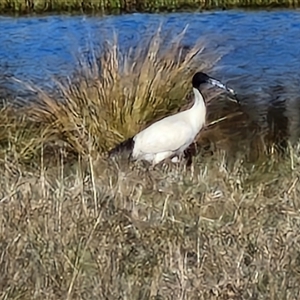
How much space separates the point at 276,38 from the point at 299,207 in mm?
7028

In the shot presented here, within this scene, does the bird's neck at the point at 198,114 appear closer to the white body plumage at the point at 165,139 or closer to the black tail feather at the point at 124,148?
the white body plumage at the point at 165,139

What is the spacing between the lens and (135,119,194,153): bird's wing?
17.4 feet

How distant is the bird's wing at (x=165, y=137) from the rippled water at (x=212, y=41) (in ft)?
6.30

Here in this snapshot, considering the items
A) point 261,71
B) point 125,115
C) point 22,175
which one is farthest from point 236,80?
point 22,175

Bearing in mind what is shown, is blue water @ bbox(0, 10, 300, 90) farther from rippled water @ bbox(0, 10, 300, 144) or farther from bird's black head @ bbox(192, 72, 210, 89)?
bird's black head @ bbox(192, 72, 210, 89)

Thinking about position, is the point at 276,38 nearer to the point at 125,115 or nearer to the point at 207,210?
the point at 125,115

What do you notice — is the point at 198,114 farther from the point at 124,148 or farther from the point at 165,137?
the point at 124,148

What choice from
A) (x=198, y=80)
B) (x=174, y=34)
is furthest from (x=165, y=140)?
(x=174, y=34)

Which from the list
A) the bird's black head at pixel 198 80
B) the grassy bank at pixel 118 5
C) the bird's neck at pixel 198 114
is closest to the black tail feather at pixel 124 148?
the bird's neck at pixel 198 114

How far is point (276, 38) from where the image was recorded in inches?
407

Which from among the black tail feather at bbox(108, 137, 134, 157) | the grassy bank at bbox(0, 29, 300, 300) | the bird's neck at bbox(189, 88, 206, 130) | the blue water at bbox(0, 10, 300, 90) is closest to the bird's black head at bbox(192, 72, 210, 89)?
the bird's neck at bbox(189, 88, 206, 130)

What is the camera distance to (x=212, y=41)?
899 cm

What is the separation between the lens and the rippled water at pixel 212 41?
27.9ft

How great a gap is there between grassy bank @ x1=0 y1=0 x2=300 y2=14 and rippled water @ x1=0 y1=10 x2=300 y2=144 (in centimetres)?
87
